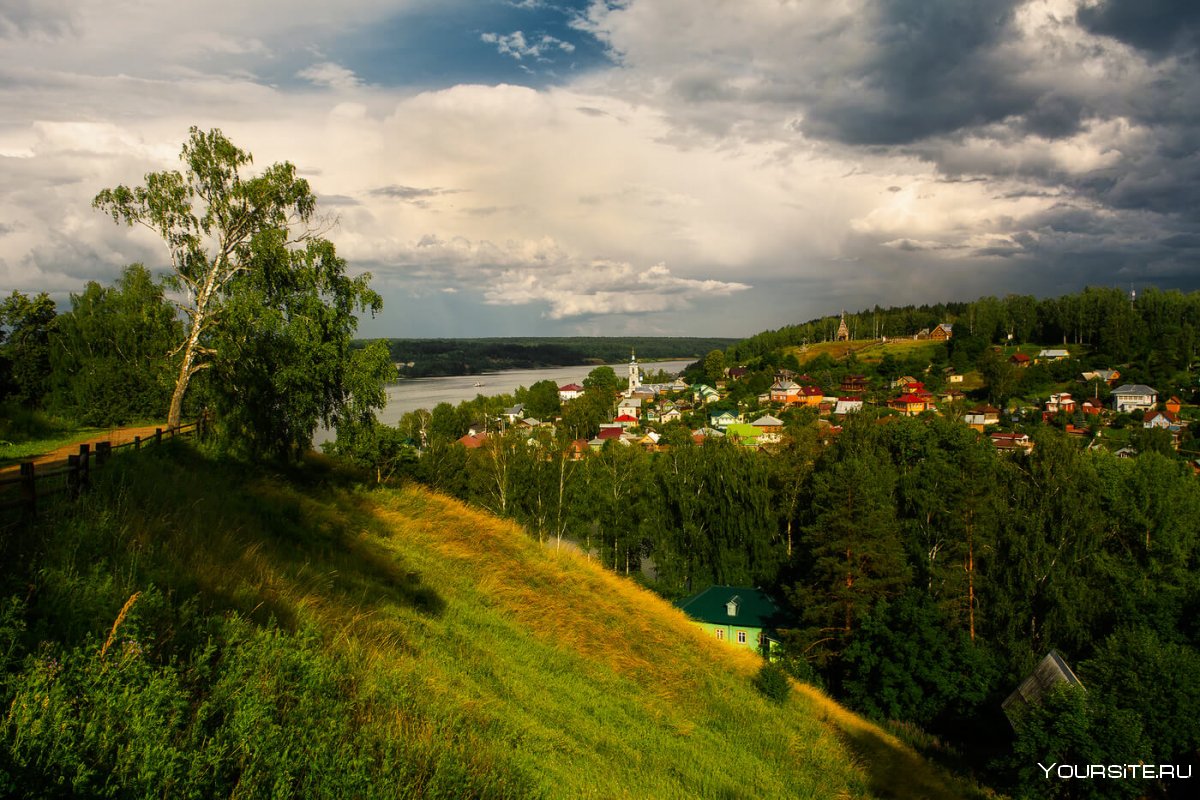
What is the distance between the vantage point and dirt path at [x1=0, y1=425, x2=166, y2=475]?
33.0 feet

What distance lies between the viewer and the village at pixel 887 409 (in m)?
66.9

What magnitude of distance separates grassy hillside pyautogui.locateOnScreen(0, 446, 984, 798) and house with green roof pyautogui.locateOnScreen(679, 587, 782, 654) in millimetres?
13522

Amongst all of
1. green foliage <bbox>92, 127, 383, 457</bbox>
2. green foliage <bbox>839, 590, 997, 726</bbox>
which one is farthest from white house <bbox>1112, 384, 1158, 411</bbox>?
green foliage <bbox>92, 127, 383, 457</bbox>

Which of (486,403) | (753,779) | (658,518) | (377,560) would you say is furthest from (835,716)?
(486,403)

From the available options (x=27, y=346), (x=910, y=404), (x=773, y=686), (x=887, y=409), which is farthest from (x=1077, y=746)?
(x=910, y=404)

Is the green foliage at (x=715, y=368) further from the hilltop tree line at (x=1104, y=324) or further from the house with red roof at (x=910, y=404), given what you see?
the house with red roof at (x=910, y=404)

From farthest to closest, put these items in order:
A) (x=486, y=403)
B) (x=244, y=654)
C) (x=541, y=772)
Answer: (x=486, y=403) → (x=541, y=772) → (x=244, y=654)

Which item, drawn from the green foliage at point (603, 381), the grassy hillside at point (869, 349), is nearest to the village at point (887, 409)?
the green foliage at point (603, 381)

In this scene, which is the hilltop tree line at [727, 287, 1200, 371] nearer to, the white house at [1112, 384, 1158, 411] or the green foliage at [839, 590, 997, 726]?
the white house at [1112, 384, 1158, 411]

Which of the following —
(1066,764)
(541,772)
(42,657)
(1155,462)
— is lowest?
(1066,764)

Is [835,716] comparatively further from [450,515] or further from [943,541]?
[943,541]

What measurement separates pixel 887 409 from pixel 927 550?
54831 mm

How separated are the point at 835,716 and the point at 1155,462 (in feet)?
85.7

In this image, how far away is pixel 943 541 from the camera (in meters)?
30.6
